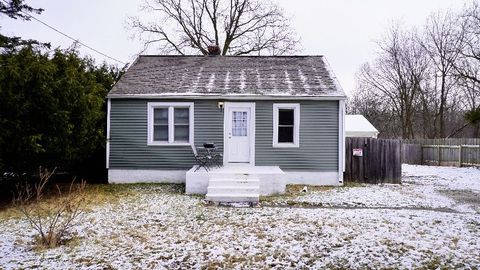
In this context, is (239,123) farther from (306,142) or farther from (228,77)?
(306,142)

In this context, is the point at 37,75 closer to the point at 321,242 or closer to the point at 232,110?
the point at 232,110

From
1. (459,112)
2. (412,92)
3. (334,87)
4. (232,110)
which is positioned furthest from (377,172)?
(459,112)

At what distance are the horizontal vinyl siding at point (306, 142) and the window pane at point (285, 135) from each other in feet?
1.09

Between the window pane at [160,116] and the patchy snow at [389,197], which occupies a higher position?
the window pane at [160,116]

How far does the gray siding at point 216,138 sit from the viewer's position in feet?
38.1

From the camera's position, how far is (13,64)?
26.6 ft

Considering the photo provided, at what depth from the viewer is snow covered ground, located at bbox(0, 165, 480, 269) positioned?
4801 millimetres

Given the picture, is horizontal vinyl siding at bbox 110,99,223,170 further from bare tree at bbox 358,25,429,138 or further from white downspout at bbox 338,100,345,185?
bare tree at bbox 358,25,429,138

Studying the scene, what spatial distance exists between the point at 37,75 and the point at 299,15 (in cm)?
2142

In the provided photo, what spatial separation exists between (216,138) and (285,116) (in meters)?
2.48

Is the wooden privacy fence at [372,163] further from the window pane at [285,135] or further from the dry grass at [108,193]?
the dry grass at [108,193]

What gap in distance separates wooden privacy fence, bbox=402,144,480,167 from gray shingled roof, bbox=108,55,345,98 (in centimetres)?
1154

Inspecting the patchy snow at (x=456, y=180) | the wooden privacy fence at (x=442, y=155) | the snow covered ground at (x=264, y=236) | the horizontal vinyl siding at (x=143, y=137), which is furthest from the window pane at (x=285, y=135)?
the wooden privacy fence at (x=442, y=155)

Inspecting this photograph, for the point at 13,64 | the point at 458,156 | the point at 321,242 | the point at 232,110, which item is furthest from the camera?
the point at 458,156
